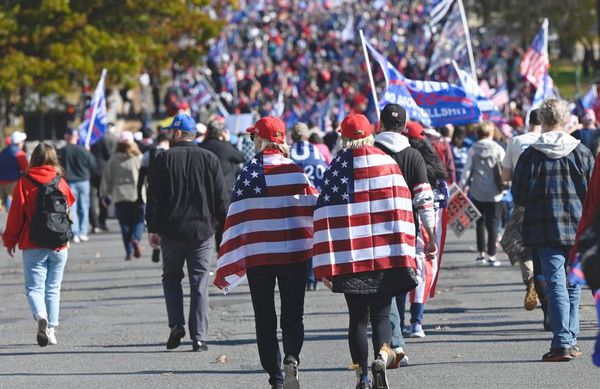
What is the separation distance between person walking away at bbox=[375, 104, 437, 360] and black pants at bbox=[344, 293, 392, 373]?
2.70 feet

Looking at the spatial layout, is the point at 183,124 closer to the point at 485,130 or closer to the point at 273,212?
the point at 273,212

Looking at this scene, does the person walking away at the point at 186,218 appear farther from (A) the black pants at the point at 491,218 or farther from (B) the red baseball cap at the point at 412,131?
(A) the black pants at the point at 491,218

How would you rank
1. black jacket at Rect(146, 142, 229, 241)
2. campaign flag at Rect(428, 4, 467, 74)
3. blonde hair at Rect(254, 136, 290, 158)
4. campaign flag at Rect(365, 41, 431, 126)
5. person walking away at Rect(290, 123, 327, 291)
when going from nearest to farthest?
blonde hair at Rect(254, 136, 290, 158)
black jacket at Rect(146, 142, 229, 241)
person walking away at Rect(290, 123, 327, 291)
campaign flag at Rect(365, 41, 431, 126)
campaign flag at Rect(428, 4, 467, 74)

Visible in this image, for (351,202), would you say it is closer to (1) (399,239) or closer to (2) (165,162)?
(1) (399,239)

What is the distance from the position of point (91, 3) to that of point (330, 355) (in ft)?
108

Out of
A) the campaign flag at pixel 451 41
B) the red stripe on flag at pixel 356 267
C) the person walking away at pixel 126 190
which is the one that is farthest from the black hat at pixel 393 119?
the campaign flag at pixel 451 41

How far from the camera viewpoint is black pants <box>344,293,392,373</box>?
901cm

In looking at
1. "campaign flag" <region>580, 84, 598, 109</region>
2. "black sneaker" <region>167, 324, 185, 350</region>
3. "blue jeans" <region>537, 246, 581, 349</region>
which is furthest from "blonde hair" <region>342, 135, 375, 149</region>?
"campaign flag" <region>580, 84, 598, 109</region>

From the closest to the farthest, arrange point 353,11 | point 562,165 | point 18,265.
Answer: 1. point 562,165
2. point 18,265
3. point 353,11

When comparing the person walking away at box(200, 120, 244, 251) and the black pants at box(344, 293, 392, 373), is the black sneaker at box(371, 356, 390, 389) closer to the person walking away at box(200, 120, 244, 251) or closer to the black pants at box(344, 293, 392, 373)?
the black pants at box(344, 293, 392, 373)

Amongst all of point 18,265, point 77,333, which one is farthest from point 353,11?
point 77,333

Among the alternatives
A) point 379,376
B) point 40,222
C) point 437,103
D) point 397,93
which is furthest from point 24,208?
point 437,103

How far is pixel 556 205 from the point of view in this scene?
1033 cm

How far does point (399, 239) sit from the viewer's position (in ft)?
29.3
